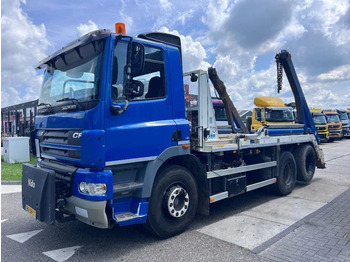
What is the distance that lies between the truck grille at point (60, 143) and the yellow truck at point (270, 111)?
11.0 m

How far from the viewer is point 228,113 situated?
6672 mm

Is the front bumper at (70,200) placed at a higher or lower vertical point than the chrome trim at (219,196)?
higher

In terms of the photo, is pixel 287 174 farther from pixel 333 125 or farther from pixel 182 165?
pixel 333 125

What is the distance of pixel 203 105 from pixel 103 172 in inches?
87.5

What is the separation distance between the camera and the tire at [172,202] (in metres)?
4.14

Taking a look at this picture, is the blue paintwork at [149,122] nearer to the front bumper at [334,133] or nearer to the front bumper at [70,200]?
the front bumper at [70,200]

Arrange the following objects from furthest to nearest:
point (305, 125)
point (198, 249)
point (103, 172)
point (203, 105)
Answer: point (305, 125) < point (203, 105) < point (198, 249) < point (103, 172)

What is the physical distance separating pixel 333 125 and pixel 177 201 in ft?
76.1

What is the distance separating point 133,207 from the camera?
4.00 m

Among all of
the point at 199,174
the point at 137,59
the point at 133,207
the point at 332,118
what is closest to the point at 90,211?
the point at 133,207

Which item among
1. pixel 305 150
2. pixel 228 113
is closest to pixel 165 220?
pixel 228 113

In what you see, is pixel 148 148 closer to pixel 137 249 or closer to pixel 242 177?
pixel 137 249

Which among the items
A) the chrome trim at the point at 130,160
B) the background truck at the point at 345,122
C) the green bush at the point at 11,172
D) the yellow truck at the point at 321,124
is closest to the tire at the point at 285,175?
the chrome trim at the point at 130,160

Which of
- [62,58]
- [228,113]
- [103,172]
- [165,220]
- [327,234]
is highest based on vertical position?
[62,58]
